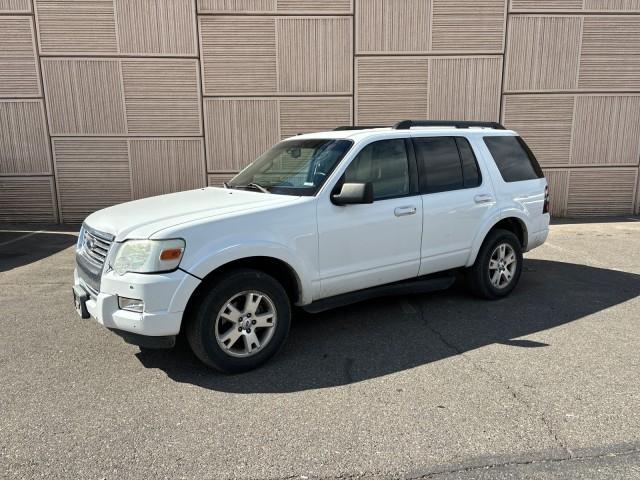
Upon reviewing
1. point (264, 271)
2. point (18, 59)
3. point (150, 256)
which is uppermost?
point (18, 59)

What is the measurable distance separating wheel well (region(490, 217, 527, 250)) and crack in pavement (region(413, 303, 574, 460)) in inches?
59.5

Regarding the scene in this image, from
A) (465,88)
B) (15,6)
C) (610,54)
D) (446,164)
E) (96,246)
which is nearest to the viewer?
(96,246)

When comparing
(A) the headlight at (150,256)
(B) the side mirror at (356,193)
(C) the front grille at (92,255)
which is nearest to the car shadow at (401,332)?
(C) the front grille at (92,255)

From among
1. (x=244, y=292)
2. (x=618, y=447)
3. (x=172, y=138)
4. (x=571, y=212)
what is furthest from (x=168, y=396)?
(x=571, y=212)

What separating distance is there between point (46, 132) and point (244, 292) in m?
8.79

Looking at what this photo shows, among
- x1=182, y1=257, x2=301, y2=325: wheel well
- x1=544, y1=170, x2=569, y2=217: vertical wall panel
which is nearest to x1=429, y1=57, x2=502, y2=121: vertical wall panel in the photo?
x1=544, y1=170, x2=569, y2=217: vertical wall panel

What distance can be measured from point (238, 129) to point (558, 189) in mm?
7194

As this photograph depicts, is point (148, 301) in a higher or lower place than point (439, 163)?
lower

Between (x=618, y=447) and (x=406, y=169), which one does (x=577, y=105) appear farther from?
(x=618, y=447)

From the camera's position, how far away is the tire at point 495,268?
5355 mm

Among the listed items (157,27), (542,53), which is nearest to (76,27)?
(157,27)

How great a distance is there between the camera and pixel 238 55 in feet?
33.4

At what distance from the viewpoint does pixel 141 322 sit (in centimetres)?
340

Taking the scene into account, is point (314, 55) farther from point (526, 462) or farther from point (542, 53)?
point (526, 462)
